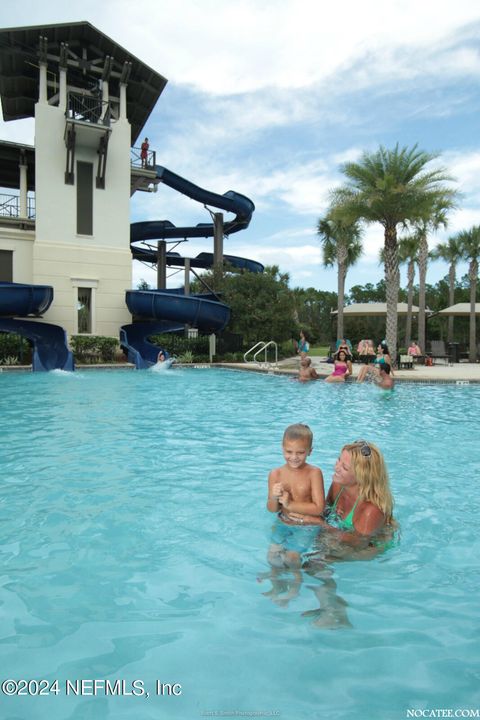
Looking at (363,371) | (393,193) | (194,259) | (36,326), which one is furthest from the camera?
(194,259)

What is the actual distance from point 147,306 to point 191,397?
1184 centimetres

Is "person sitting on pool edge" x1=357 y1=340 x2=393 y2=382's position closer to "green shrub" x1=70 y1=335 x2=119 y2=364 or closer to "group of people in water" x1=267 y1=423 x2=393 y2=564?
"group of people in water" x1=267 y1=423 x2=393 y2=564

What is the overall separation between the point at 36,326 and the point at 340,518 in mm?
20348

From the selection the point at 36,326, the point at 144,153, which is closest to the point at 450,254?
the point at 144,153

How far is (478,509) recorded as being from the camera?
471 cm

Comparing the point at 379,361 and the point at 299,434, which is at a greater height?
the point at 379,361

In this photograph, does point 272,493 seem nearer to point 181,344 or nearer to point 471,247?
point 181,344

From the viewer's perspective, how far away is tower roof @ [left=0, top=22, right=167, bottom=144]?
2255 cm

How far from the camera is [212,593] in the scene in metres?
3.18

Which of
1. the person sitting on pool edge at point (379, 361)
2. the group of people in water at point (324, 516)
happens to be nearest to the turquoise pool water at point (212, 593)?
the group of people in water at point (324, 516)

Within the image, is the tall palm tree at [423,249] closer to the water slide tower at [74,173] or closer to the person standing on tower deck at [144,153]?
the person standing on tower deck at [144,153]

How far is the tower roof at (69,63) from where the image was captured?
22547 mm

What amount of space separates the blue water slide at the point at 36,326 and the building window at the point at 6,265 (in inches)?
110

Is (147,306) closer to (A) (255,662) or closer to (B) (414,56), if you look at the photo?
(B) (414,56)
